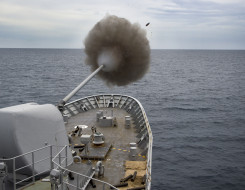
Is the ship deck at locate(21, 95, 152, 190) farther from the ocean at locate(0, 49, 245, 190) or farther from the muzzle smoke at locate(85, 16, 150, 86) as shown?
the muzzle smoke at locate(85, 16, 150, 86)

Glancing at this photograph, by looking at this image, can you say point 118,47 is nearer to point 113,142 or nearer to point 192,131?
point 113,142

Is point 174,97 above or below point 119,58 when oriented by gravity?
below

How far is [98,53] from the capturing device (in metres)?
20.8

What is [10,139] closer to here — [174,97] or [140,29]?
[140,29]

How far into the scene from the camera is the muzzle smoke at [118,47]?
20031 millimetres

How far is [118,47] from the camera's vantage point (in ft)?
66.6

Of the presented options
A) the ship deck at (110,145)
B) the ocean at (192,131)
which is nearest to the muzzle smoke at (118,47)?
the ocean at (192,131)

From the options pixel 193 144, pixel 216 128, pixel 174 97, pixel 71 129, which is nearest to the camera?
pixel 71 129

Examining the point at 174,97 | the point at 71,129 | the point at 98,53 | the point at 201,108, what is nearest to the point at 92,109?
the point at 71,129

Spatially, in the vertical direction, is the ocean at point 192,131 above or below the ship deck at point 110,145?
below

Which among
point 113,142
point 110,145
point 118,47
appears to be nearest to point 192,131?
point 118,47

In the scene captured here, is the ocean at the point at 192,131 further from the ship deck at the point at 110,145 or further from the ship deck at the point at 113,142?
the ship deck at the point at 110,145

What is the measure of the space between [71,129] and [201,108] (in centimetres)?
3391

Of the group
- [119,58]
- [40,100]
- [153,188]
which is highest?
[119,58]
